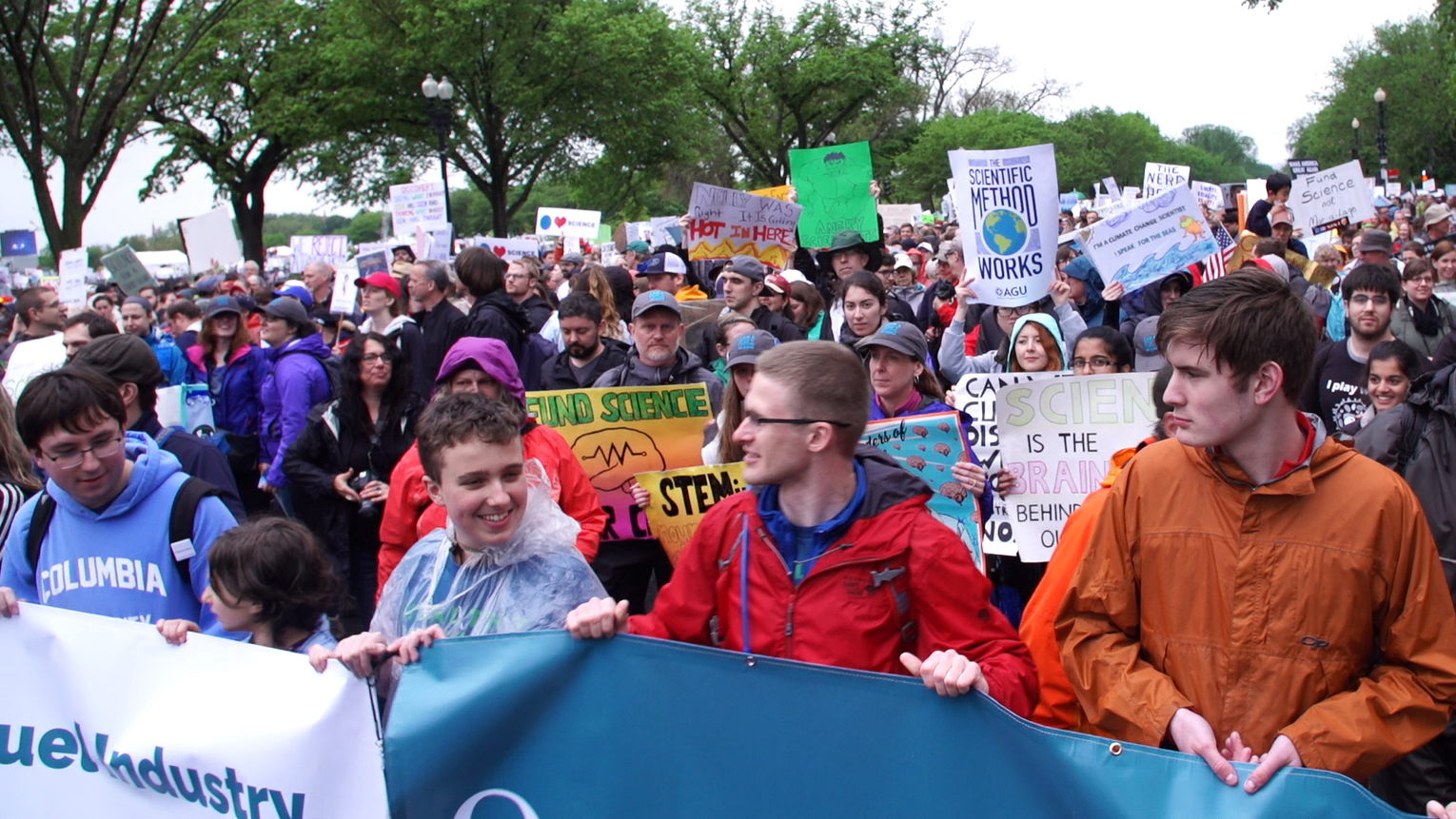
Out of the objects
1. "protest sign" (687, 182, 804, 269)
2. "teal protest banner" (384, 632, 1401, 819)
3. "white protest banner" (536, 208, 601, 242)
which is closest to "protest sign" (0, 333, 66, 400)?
"protest sign" (687, 182, 804, 269)

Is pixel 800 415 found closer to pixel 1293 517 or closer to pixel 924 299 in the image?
pixel 1293 517

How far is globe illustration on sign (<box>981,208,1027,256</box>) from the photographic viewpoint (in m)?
7.03

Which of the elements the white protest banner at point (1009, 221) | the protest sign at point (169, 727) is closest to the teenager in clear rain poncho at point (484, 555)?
the protest sign at point (169, 727)

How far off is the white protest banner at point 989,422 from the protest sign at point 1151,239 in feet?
9.32

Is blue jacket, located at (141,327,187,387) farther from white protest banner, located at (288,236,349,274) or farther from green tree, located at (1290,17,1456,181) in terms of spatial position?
green tree, located at (1290,17,1456,181)

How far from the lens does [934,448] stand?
14.9 feet

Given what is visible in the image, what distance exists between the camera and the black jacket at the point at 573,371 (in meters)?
6.36

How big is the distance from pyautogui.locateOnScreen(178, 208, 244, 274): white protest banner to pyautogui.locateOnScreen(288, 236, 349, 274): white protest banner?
2699 mm

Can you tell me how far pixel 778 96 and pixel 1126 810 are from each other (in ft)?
186

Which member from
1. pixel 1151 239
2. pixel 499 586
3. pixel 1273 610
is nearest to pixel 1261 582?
pixel 1273 610

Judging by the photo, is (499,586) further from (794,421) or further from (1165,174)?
(1165,174)

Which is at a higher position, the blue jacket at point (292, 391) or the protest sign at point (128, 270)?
the protest sign at point (128, 270)

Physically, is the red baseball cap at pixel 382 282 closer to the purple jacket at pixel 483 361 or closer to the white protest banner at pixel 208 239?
the purple jacket at pixel 483 361

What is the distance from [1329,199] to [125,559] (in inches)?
496
